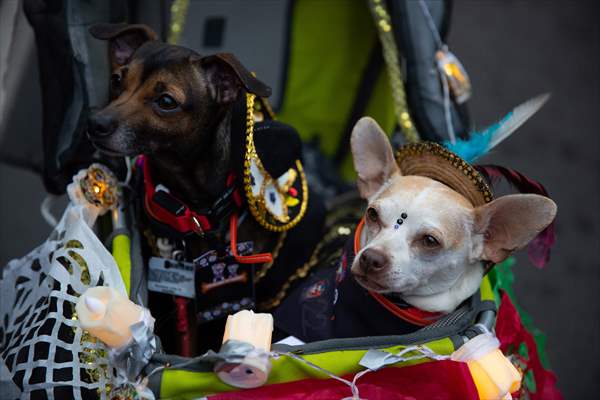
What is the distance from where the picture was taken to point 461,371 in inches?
46.0

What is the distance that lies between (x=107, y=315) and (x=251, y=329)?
253 millimetres

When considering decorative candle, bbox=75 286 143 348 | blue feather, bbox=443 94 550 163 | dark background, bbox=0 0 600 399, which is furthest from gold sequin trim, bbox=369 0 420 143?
decorative candle, bbox=75 286 143 348

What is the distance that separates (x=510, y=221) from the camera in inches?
53.2

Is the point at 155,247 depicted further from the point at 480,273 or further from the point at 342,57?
the point at 342,57

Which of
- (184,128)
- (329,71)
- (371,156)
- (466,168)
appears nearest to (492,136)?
(466,168)

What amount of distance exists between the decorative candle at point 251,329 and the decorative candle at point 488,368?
0.37 meters

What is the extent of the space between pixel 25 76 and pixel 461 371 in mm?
1443

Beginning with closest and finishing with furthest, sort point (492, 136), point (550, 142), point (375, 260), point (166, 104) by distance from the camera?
point (375, 260), point (166, 104), point (492, 136), point (550, 142)

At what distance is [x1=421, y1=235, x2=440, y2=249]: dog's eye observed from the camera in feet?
4.38

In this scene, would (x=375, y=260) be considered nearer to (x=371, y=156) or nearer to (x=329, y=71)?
(x=371, y=156)

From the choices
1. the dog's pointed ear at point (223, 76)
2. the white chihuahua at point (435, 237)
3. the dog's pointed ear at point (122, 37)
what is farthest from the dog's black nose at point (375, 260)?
the dog's pointed ear at point (122, 37)

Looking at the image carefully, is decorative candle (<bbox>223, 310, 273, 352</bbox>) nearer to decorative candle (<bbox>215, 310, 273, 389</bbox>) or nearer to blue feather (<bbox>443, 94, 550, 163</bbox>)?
decorative candle (<bbox>215, 310, 273, 389</bbox>)

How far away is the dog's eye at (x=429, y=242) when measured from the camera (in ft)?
4.38

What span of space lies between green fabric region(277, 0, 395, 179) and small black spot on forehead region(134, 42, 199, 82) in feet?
3.18
